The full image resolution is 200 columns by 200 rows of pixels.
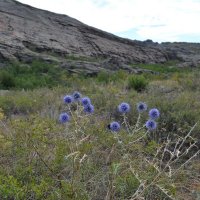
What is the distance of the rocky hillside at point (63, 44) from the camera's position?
900 inches

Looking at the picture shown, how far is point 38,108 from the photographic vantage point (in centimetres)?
802

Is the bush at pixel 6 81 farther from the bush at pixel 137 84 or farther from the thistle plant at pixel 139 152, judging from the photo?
the thistle plant at pixel 139 152

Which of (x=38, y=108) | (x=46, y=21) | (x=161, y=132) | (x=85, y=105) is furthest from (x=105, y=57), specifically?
(x=85, y=105)

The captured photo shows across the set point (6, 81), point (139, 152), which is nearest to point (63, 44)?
point (6, 81)

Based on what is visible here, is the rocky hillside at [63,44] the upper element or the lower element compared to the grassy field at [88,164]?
lower

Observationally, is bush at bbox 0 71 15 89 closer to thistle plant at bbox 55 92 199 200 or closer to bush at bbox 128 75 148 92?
bush at bbox 128 75 148 92

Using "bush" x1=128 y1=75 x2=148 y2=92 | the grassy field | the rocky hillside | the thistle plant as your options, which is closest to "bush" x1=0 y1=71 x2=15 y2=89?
"bush" x1=128 y1=75 x2=148 y2=92

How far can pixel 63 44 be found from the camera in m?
28.9

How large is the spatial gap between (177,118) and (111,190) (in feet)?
11.1

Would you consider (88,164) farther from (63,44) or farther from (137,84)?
(63,44)

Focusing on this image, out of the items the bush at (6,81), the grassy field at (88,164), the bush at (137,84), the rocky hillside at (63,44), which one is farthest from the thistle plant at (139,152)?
the rocky hillside at (63,44)

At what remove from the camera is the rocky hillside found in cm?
2286

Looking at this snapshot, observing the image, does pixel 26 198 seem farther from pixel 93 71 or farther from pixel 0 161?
pixel 93 71

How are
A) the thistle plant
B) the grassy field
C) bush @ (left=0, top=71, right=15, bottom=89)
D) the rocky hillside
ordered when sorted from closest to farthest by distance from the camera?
the thistle plant < the grassy field < bush @ (left=0, top=71, right=15, bottom=89) < the rocky hillside
